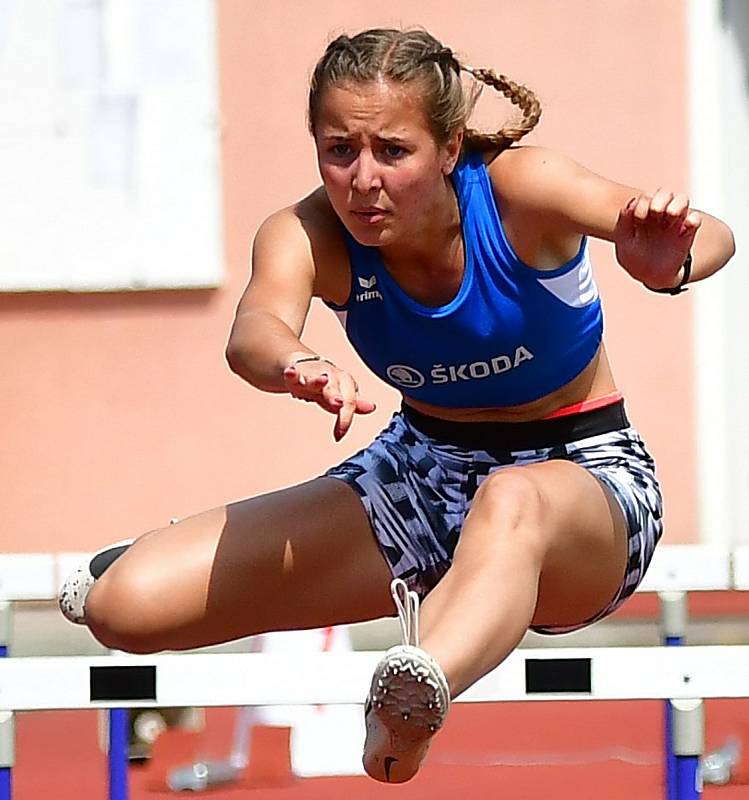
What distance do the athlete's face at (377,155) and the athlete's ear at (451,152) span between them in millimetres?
28

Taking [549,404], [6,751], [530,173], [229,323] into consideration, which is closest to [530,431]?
[549,404]

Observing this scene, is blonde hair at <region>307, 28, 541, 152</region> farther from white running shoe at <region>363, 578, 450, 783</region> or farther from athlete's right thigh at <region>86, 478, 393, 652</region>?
white running shoe at <region>363, 578, 450, 783</region>

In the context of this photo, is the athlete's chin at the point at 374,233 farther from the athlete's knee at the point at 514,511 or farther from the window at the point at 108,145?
the window at the point at 108,145

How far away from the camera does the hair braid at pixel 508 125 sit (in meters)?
3.25

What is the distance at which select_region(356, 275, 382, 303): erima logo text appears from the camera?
323 cm

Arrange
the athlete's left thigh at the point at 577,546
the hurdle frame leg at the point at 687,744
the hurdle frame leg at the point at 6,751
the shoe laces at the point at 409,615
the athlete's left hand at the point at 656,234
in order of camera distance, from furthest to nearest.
→ 1. the hurdle frame leg at the point at 6,751
2. the hurdle frame leg at the point at 687,744
3. the athlete's left thigh at the point at 577,546
4. the athlete's left hand at the point at 656,234
5. the shoe laces at the point at 409,615

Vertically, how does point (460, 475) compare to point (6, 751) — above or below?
above

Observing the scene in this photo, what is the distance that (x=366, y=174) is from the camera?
9.87 feet

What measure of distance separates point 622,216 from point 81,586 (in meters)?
1.21

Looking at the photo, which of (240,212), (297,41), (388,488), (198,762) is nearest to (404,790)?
(198,762)

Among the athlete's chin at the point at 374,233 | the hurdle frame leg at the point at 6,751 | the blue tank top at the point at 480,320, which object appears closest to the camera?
the athlete's chin at the point at 374,233

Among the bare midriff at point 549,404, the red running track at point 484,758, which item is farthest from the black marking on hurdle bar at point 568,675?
the red running track at point 484,758

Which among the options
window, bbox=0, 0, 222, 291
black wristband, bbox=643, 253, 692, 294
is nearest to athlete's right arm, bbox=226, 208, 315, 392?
black wristband, bbox=643, 253, 692, 294

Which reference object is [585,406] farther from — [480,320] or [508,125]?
[508,125]
